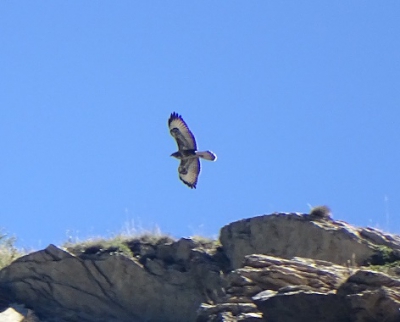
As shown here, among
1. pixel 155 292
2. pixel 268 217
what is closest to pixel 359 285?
pixel 268 217

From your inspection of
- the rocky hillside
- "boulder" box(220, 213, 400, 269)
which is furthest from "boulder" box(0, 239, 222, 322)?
"boulder" box(220, 213, 400, 269)

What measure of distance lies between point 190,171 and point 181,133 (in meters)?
1.00

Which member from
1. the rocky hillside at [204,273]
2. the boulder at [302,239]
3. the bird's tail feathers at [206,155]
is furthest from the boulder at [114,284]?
the bird's tail feathers at [206,155]

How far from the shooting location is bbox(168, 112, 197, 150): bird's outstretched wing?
23.8m

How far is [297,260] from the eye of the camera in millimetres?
17531

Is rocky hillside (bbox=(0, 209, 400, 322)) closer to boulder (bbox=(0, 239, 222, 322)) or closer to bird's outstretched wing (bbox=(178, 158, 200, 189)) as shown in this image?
boulder (bbox=(0, 239, 222, 322))

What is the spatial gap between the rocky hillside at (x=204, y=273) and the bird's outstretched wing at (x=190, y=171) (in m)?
2.18

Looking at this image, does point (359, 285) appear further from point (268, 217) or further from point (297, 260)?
point (268, 217)

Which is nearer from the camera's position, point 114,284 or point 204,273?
point 204,273

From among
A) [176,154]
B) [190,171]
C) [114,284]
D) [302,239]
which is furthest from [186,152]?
[302,239]

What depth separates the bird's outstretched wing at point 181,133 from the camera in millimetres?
23766

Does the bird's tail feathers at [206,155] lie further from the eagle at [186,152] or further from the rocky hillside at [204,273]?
the rocky hillside at [204,273]

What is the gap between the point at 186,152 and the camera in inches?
947

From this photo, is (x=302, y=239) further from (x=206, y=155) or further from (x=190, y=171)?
(x=190, y=171)
